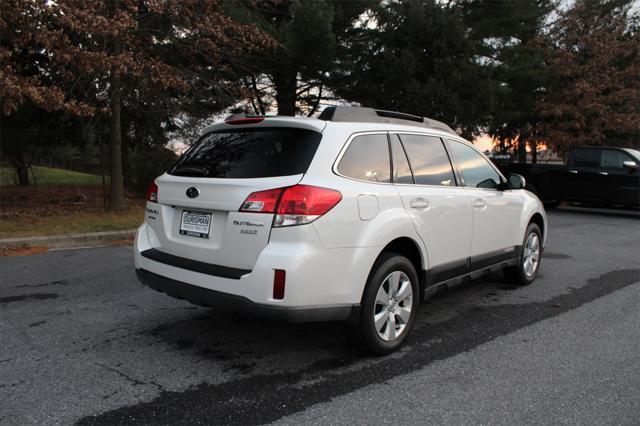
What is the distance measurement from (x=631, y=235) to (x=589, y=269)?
4.37 m

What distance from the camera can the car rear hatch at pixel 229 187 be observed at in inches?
132

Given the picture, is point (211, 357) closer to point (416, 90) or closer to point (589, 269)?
point (589, 269)

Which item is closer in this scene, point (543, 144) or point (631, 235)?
point (631, 235)

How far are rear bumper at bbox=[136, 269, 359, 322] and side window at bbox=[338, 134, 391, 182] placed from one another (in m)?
0.94

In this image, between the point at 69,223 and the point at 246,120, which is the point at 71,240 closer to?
the point at 69,223

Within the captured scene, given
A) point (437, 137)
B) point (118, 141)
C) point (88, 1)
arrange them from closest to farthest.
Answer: point (437, 137), point (88, 1), point (118, 141)

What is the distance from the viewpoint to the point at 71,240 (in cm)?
842

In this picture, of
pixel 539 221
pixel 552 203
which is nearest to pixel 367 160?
pixel 539 221

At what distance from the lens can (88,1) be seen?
896 cm

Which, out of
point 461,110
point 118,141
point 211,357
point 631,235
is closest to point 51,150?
point 118,141

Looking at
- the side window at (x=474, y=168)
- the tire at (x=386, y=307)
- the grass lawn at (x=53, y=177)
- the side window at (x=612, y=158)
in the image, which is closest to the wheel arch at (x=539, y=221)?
the side window at (x=474, y=168)

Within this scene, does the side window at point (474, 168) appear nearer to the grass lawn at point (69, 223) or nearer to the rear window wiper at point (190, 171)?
the rear window wiper at point (190, 171)

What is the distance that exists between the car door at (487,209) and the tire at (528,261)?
312 millimetres

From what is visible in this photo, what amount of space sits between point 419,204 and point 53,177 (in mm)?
16638
